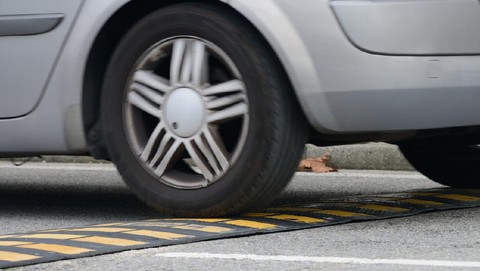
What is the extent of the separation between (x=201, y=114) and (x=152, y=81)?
26 cm

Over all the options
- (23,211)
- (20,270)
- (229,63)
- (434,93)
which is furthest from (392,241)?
(23,211)

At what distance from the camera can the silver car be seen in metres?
4.63

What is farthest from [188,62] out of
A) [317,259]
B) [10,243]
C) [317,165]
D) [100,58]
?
[317,165]

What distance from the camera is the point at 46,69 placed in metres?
5.06

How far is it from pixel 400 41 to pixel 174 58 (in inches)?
33.4

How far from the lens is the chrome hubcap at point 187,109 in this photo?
188 inches

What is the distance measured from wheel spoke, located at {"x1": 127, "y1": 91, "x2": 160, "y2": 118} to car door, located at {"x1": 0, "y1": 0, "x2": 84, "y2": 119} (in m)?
0.34

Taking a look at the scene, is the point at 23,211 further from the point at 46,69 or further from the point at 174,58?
the point at 174,58

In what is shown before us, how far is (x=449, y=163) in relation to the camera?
621 cm

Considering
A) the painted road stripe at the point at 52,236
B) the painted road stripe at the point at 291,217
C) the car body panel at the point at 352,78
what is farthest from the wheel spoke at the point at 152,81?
the painted road stripe at the point at 52,236

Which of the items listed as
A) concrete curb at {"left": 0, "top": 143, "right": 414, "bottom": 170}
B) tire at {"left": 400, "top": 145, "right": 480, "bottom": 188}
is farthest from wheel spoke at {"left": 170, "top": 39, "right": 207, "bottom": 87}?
concrete curb at {"left": 0, "top": 143, "right": 414, "bottom": 170}

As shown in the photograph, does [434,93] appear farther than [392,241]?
Yes

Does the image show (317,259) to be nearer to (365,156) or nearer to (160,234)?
(160,234)

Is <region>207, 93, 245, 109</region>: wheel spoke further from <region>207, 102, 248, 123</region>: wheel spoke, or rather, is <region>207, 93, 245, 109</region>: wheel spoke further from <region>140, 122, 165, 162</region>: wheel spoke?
<region>140, 122, 165, 162</region>: wheel spoke
